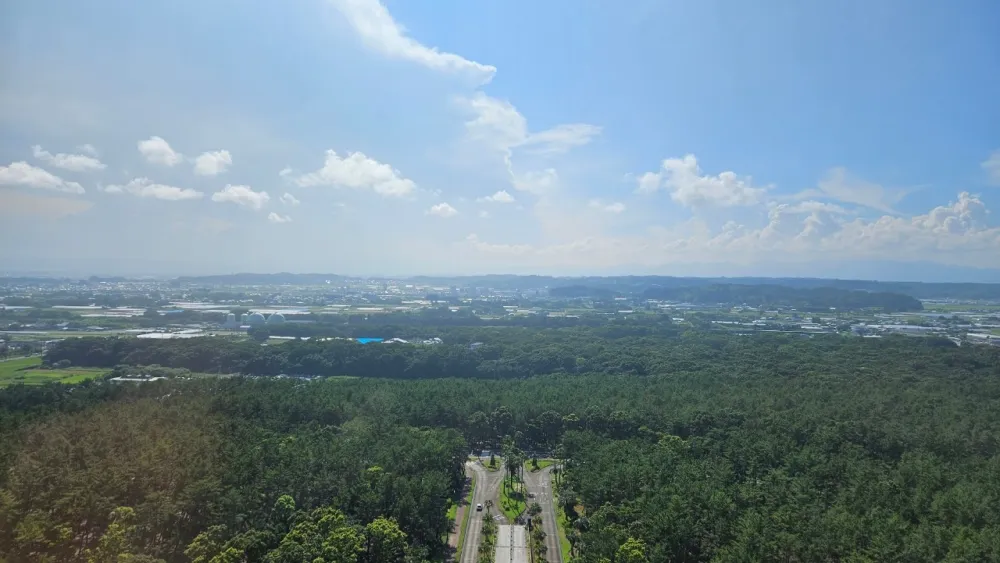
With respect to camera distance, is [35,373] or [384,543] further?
[35,373]

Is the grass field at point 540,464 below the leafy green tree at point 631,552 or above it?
below

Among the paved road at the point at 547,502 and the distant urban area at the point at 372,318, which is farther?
the distant urban area at the point at 372,318

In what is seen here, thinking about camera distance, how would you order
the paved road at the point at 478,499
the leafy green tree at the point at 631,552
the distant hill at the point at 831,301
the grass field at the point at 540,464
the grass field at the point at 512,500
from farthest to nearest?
the distant hill at the point at 831,301 < the grass field at the point at 540,464 < the grass field at the point at 512,500 < the paved road at the point at 478,499 < the leafy green tree at the point at 631,552

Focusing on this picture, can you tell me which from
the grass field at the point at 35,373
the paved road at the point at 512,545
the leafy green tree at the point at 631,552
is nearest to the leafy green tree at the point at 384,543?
the paved road at the point at 512,545

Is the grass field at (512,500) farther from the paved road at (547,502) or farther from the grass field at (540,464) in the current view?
the grass field at (540,464)

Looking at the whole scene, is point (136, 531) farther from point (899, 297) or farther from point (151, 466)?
point (899, 297)

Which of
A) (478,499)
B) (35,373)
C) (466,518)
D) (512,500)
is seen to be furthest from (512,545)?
(35,373)

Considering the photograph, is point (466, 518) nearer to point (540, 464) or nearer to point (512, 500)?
point (512, 500)
